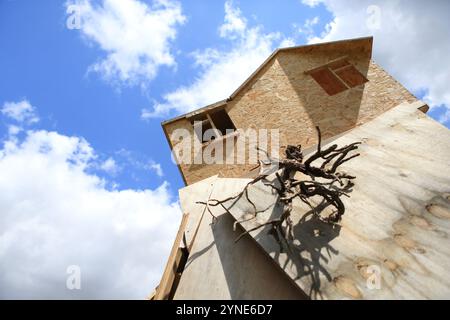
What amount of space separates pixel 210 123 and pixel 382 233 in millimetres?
5906

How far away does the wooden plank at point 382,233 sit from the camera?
6.63 ft

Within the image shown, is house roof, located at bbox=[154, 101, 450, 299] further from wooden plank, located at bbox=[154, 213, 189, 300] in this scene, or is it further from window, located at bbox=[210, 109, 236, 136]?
window, located at bbox=[210, 109, 236, 136]

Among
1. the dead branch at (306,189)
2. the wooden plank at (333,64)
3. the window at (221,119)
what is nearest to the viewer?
the dead branch at (306,189)

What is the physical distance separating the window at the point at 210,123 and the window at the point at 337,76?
286 cm

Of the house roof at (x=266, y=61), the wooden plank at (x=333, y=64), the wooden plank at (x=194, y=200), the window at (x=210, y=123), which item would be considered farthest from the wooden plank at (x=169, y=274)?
the wooden plank at (x=333, y=64)

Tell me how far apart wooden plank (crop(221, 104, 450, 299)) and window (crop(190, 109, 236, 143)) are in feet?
13.7

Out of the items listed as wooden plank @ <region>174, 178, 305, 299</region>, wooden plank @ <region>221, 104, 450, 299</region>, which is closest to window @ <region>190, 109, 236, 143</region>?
wooden plank @ <region>174, 178, 305, 299</region>

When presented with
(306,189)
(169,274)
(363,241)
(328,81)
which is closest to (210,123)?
(328,81)

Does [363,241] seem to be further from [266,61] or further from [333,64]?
[266,61]

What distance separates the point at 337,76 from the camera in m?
7.27

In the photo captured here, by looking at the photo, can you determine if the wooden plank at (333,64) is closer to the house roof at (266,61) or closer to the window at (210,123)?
the house roof at (266,61)

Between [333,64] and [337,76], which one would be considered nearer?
[337,76]
